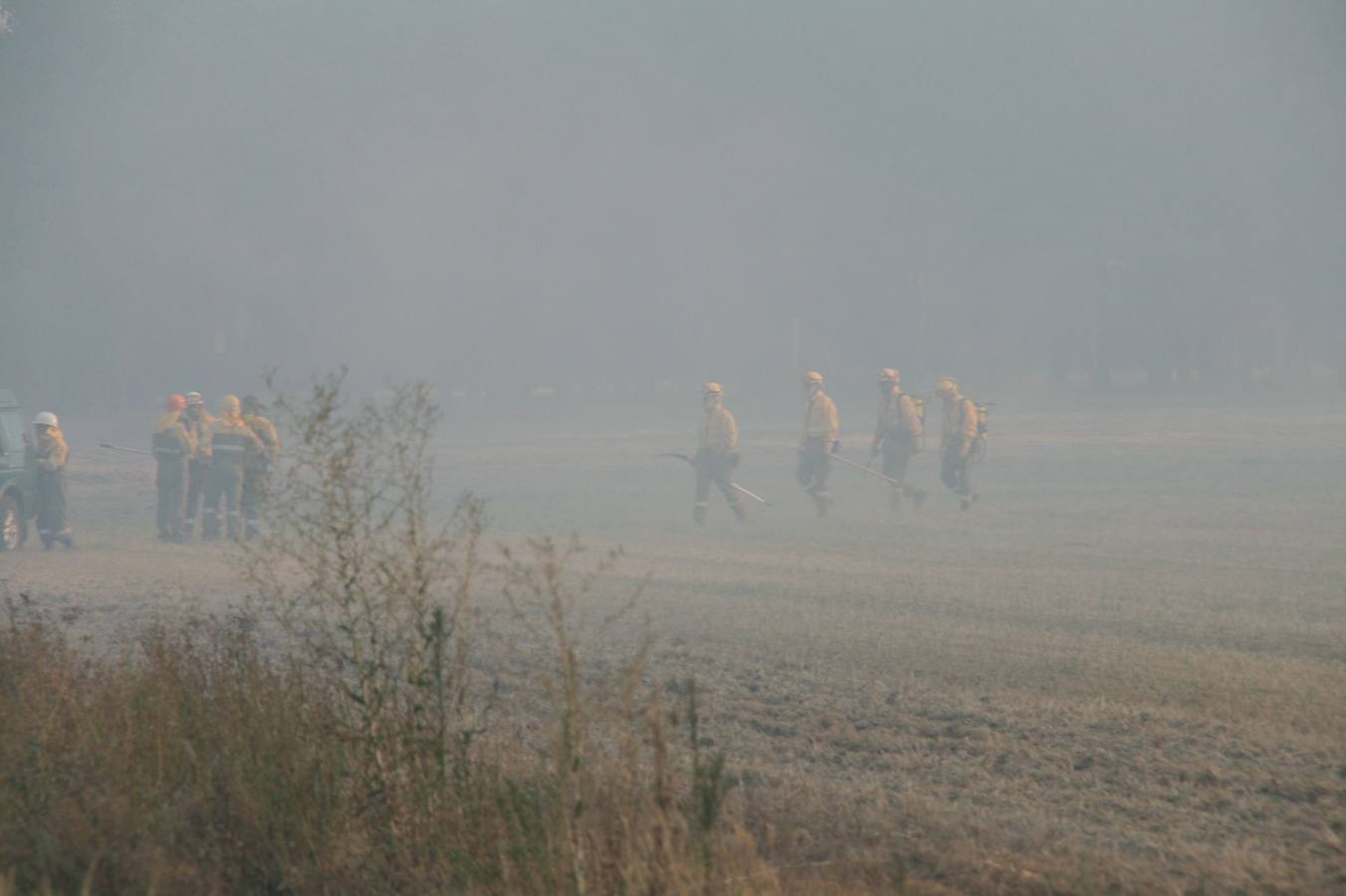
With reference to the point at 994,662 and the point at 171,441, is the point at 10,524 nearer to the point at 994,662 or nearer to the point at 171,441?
the point at 171,441

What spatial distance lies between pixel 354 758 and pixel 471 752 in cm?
115

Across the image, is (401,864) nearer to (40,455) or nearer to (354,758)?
(354,758)

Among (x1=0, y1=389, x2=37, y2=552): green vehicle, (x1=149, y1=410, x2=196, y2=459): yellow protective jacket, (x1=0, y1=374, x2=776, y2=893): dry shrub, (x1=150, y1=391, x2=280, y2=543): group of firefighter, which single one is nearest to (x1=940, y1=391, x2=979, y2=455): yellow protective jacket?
(x1=150, y1=391, x2=280, y2=543): group of firefighter

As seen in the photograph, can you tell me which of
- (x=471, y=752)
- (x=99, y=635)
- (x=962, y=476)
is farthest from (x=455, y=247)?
(x=471, y=752)

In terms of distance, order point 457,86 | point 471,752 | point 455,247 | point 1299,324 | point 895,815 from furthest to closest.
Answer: point 457,86
point 455,247
point 1299,324
point 471,752
point 895,815

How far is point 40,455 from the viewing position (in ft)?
55.2

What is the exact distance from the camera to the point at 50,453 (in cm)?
1689

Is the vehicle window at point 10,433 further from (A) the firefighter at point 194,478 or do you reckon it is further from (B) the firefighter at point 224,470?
(B) the firefighter at point 224,470

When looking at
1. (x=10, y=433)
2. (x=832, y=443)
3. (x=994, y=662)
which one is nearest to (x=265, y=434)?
(x=10, y=433)

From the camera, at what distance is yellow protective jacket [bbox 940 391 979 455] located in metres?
19.1

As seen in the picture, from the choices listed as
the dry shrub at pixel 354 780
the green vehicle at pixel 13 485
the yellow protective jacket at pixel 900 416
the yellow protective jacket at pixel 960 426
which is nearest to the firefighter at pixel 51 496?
the green vehicle at pixel 13 485

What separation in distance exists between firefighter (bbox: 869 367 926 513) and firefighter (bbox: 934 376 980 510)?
1.42 feet

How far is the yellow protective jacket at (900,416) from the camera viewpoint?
19.6 metres

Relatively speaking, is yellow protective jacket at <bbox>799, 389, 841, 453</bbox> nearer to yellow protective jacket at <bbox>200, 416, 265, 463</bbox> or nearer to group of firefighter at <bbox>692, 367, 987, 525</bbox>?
group of firefighter at <bbox>692, 367, 987, 525</bbox>
